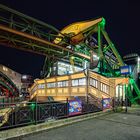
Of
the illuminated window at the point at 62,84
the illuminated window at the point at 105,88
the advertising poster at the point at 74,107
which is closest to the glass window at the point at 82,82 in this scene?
the illuminated window at the point at 105,88

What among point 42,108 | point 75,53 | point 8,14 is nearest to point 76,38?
point 75,53

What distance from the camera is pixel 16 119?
→ 22.3ft

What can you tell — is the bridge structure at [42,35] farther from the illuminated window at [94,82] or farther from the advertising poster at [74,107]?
the advertising poster at [74,107]

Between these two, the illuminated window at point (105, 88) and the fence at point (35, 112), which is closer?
the fence at point (35, 112)

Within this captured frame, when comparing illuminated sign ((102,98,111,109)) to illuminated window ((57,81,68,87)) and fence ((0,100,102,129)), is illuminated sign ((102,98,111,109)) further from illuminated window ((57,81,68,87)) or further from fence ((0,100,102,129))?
illuminated window ((57,81,68,87))

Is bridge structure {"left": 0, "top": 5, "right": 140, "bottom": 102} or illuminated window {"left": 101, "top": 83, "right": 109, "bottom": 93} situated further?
illuminated window {"left": 101, "top": 83, "right": 109, "bottom": 93}

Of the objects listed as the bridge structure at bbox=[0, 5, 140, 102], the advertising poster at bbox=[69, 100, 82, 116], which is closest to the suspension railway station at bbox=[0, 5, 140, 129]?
the bridge structure at bbox=[0, 5, 140, 102]

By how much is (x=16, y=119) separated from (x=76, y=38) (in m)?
18.7

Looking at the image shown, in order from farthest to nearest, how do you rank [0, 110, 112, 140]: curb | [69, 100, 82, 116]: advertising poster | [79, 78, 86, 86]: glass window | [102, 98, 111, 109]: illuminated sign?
[79, 78, 86, 86]: glass window
[102, 98, 111, 109]: illuminated sign
[69, 100, 82, 116]: advertising poster
[0, 110, 112, 140]: curb

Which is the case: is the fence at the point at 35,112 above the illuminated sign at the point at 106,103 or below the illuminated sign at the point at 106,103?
above

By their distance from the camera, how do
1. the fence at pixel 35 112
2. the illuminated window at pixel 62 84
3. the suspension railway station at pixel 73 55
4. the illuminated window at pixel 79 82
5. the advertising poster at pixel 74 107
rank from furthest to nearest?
the illuminated window at pixel 62 84, the illuminated window at pixel 79 82, the suspension railway station at pixel 73 55, the advertising poster at pixel 74 107, the fence at pixel 35 112

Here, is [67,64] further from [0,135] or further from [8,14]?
[0,135]

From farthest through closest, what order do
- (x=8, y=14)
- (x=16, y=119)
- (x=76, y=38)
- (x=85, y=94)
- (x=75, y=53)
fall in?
(x=76, y=38) → (x=75, y=53) → (x=85, y=94) → (x=8, y=14) → (x=16, y=119)

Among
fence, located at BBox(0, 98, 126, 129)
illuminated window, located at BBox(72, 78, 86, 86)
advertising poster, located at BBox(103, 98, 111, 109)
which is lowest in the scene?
advertising poster, located at BBox(103, 98, 111, 109)
